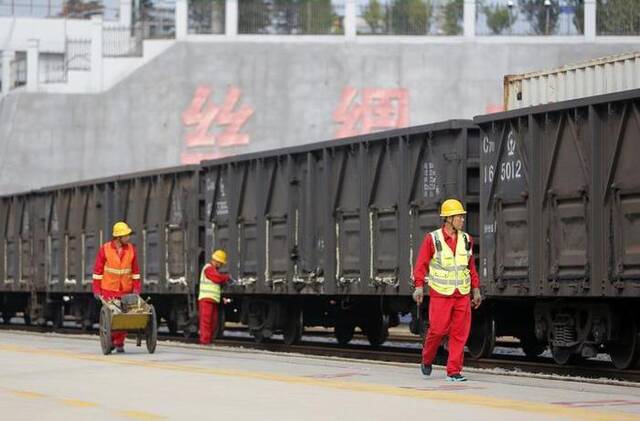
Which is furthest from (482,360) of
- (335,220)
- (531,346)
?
(335,220)

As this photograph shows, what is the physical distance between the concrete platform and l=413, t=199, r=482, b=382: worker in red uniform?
Answer: 48 centimetres

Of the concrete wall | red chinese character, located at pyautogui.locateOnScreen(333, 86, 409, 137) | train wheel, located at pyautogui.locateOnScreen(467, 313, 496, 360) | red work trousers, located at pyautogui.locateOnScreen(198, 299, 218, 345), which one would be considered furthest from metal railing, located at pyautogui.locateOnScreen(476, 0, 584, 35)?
train wheel, located at pyautogui.locateOnScreen(467, 313, 496, 360)

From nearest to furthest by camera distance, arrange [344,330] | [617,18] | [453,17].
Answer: [344,330]
[617,18]
[453,17]

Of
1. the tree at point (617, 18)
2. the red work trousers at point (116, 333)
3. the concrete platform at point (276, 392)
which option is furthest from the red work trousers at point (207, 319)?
the tree at point (617, 18)

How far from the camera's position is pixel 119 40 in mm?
52250

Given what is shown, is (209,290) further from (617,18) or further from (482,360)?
(617,18)

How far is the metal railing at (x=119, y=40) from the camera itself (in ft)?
171

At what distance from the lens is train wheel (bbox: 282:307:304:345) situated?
2441cm

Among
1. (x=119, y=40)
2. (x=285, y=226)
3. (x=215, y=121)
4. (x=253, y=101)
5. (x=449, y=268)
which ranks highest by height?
(x=119, y=40)

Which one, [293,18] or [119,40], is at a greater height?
[293,18]

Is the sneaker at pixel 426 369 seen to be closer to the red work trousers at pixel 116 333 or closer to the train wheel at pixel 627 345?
the train wheel at pixel 627 345

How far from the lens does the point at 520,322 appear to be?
65.3 feet

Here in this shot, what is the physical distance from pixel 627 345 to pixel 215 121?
113 feet

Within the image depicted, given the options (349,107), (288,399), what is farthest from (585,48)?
(288,399)
